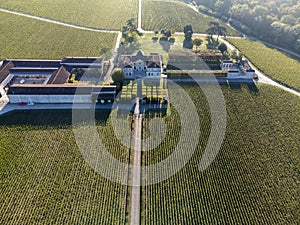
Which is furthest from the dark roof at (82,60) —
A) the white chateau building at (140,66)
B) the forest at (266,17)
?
the forest at (266,17)

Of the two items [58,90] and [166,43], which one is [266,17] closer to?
[166,43]

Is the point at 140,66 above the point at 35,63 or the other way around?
above

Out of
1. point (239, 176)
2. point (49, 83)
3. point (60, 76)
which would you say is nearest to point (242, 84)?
point (239, 176)

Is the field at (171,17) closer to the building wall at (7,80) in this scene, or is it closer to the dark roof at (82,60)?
the dark roof at (82,60)

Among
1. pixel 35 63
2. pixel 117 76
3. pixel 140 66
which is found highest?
pixel 117 76

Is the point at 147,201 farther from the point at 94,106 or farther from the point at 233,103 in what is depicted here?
the point at 233,103

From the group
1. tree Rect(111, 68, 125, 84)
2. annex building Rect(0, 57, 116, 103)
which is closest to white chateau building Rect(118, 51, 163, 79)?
tree Rect(111, 68, 125, 84)

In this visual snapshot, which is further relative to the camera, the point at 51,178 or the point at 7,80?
the point at 7,80
